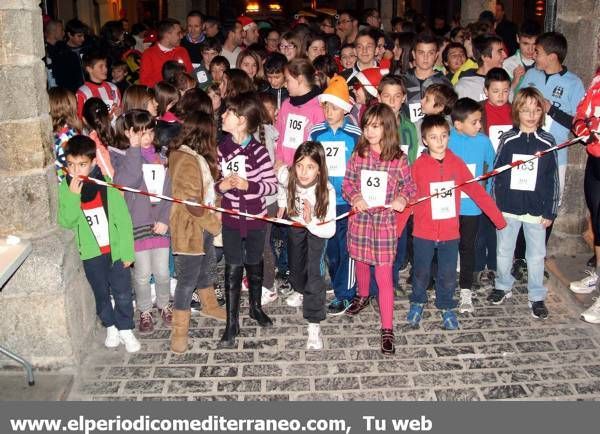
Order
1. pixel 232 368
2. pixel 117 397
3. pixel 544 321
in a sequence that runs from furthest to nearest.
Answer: pixel 544 321 → pixel 232 368 → pixel 117 397

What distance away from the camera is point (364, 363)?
18.2 feet

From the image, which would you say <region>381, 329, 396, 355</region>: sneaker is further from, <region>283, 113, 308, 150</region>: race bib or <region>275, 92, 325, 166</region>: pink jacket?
<region>283, 113, 308, 150</region>: race bib

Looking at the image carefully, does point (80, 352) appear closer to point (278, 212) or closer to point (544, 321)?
point (278, 212)

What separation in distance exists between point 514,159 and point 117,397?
3.88 meters

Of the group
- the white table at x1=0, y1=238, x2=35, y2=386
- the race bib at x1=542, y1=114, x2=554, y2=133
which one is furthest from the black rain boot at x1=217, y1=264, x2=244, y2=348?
the race bib at x1=542, y1=114, x2=554, y2=133

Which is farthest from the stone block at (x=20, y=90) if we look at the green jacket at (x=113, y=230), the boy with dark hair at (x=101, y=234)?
the green jacket at (x=113, y=230)

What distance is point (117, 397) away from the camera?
5137 mm

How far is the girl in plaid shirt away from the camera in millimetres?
5742

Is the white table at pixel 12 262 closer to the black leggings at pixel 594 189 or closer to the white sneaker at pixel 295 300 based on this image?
the white sneaker at pixel 295 300

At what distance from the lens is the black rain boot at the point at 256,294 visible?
6066 millimetres

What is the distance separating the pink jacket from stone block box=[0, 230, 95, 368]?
85.2 inches

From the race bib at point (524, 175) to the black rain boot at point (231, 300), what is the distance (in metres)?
2.55

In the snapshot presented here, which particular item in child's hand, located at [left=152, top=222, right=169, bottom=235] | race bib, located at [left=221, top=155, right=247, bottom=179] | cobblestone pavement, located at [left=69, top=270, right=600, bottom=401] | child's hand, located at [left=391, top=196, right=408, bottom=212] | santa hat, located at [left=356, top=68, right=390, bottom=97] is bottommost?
cobblestone pavement, located at [left=69, top=270, right=600, bottom=401]

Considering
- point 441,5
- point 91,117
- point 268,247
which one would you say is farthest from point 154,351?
point 441,5
